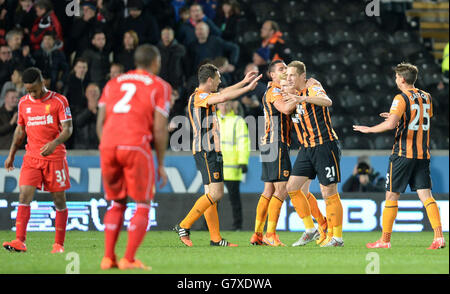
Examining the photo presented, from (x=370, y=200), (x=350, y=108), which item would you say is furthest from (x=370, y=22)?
(x=370, y=200)

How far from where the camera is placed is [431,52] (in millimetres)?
19719

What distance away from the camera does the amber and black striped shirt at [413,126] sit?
378 inches

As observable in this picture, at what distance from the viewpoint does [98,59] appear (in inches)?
593

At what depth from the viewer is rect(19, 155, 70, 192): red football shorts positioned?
9.26 meters

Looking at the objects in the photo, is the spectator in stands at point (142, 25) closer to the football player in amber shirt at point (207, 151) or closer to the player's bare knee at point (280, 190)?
the football player in amber shirt at point (207, 151)

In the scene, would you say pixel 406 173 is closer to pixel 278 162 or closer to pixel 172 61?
pixel 278 162

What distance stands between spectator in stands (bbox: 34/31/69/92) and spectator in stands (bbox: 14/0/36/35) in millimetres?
934

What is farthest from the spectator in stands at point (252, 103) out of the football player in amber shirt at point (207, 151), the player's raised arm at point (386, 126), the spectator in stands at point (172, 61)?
the player's raised arm at point (386, 126)

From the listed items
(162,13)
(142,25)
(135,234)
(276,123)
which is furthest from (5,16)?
(135,234)

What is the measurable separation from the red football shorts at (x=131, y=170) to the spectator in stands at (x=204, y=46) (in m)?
8.69

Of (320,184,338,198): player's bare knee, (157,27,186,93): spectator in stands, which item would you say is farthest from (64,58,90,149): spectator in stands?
(320,184,338,198): player's bare knee

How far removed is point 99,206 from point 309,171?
191 inches

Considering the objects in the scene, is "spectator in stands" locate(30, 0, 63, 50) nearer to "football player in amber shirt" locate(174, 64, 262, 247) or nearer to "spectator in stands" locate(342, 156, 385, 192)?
"spectator in stands" locate(342, 156, 385, 192)

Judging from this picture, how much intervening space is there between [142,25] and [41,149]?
7.05 m
